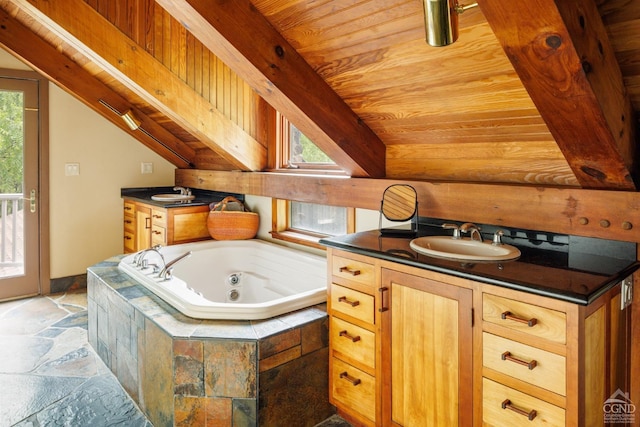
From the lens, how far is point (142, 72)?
9.86ft

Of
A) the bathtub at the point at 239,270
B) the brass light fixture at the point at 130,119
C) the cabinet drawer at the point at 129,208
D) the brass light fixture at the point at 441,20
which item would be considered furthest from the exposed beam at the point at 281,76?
the cabinet drawer at the point at 129,208

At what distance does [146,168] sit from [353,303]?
3343 mm

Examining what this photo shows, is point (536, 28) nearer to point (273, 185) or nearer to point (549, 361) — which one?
point (549, 361)

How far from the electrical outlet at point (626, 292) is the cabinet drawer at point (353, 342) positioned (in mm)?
965

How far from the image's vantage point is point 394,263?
1926 millimetres

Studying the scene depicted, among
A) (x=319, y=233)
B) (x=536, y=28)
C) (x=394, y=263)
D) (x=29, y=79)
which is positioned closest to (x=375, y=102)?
(x=394, y=263)

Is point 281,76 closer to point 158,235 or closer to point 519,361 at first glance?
point 519,361

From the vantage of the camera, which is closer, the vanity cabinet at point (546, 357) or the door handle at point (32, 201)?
the vanity cabinet at point (546, 357)

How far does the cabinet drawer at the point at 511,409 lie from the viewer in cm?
146

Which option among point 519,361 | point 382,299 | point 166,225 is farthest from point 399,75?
point 166,225

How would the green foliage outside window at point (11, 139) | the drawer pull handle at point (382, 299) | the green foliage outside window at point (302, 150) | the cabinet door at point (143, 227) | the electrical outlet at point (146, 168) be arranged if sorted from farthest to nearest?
the electrical outlet at point (146, 168)
the cabinet door at point (143, 227)
the green foliage outside window at point (11, 139)
the green foliage outside window at point (302, 150)
the drawer pull handle at point (382, 299)

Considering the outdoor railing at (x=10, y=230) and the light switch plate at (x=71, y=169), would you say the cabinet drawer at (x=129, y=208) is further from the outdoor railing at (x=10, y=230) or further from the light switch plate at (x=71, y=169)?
the outdoor railing at (x=10, y=230)

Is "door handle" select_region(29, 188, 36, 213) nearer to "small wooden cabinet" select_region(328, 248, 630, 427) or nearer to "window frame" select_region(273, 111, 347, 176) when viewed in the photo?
"window frame" select_region(273, 111, 347, 176)

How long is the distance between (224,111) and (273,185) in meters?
0.67
